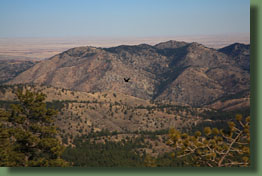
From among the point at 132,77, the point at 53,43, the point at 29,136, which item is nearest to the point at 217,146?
the point at 29,136

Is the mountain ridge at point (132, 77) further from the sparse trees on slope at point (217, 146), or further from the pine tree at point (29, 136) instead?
the sparse trees on slope at point (217, 146)

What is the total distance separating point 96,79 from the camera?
157m

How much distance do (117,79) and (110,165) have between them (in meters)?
146

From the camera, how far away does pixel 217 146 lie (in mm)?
8547

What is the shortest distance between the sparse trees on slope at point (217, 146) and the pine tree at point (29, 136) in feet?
15.5

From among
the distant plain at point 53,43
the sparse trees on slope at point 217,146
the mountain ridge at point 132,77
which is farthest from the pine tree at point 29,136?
the mountain ridge at point 132,77

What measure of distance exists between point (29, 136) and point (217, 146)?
7.31 m

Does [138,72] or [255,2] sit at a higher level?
[255,2]

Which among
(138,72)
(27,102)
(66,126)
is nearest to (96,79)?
(138,72)

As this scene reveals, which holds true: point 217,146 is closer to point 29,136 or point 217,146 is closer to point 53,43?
point 29,136

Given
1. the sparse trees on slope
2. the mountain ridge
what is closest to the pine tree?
the sparse trees on slope

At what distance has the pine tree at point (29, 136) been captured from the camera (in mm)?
11375

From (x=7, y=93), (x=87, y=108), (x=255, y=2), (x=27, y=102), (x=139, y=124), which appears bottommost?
(x=139, y=124)

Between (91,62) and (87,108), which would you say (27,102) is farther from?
(91,62)
